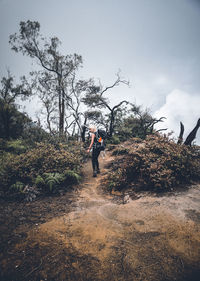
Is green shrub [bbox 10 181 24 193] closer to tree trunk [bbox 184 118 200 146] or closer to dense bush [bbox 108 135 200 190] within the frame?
dense bush [bbox 108 135 200 190]

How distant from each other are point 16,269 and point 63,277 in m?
0.65

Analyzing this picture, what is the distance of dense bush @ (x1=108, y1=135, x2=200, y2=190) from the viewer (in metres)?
4.20

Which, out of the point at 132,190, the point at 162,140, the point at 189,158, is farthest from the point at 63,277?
the point at 162,140

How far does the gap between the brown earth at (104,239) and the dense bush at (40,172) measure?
32.2 inches

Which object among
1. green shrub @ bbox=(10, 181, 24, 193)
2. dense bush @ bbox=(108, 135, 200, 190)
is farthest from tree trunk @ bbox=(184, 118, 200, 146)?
green shrub @ bbox=(10, 181, 24, 193)

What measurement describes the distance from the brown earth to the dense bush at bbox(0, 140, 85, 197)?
0.82 metres

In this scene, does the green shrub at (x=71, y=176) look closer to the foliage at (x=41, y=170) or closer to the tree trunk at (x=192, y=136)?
the foliage at (x=41, y=170)

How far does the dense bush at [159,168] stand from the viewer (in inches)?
165

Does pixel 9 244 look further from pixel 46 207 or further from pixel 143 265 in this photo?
pixel 143 265

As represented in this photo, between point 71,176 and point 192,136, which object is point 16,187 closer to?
point 71,176

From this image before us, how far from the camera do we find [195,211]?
2898 mm

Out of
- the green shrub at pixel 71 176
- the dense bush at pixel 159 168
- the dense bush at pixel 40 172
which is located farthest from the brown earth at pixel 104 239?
the green shrub at pixel 71 176

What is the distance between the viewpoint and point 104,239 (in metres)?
2.40

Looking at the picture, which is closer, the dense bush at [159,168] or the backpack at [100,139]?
the dense bush at [159,168]
